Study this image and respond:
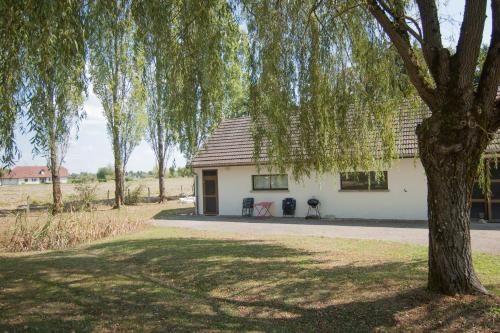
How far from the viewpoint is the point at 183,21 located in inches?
280

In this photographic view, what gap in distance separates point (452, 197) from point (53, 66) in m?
5.58

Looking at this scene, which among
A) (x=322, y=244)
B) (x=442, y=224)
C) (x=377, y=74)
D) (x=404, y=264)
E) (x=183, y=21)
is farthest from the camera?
(x=322, y=244)

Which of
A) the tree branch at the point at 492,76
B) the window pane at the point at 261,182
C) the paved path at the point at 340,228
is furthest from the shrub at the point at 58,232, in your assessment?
the tree branch at the point at 492,76

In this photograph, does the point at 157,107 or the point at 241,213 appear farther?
the point at 241,213

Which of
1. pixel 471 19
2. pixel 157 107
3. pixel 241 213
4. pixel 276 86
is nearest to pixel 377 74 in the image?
pixel 276 86

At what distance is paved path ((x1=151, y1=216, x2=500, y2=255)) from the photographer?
11.7m

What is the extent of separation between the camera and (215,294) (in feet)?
21.3

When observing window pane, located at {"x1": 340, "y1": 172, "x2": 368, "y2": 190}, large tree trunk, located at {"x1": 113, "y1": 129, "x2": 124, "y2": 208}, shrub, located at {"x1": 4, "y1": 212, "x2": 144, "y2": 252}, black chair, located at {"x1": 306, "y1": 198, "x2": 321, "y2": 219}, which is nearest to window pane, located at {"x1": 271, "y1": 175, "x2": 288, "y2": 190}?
black chair, located at {"x1": 306, "y1": 198, "x2": 321, "y2": 219}

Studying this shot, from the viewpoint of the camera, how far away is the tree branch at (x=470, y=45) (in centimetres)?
552

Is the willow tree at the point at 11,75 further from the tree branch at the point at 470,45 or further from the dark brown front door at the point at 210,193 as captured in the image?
the dark brown front door at the point at 210,193

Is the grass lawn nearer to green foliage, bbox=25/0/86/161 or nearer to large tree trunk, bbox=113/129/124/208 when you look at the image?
green foliage, bbox=25/0/86/161

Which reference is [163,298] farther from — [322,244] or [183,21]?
[322,244]

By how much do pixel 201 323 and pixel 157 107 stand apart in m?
3.90

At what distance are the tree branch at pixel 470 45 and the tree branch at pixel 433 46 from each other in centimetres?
15
